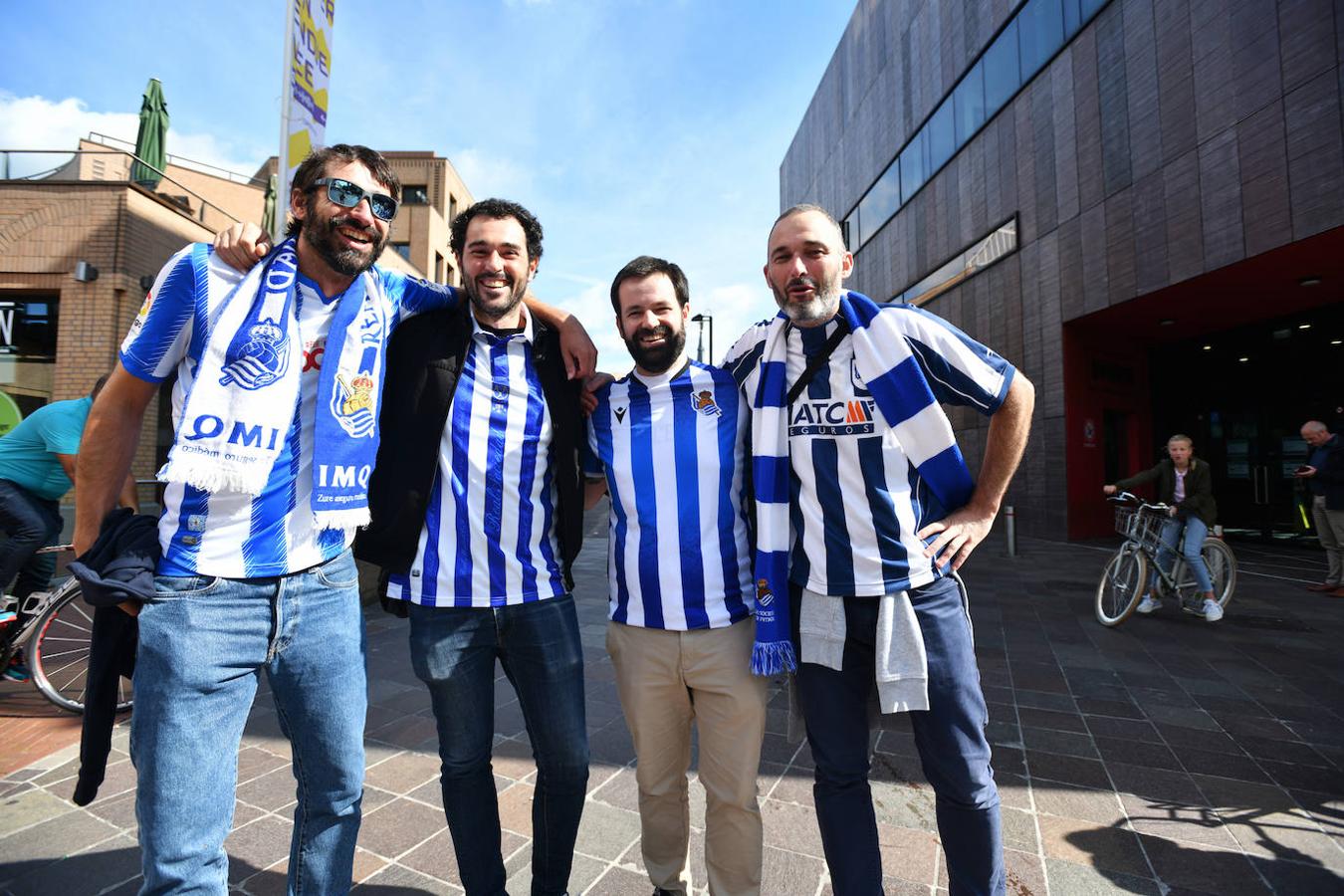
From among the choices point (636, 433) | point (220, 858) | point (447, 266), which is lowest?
point (220, 858)

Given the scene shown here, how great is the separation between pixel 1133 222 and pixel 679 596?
12599mm

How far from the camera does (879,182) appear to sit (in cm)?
2045

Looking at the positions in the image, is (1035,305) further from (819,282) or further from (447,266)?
(447,266)

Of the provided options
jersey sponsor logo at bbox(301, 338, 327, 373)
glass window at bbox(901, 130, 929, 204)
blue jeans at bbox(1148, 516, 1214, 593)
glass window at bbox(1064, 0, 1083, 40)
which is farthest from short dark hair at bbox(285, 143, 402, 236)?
glass window at bbox(901, 130, 929, 204)

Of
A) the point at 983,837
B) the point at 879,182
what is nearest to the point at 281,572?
the point at 983,837

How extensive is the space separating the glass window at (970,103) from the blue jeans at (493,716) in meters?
16.9

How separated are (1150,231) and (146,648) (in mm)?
13458

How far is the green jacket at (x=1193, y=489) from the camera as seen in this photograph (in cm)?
623

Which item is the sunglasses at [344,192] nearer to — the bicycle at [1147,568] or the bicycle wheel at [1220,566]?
the bicycle at [1147,568]

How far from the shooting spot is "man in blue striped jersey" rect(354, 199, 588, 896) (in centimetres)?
187

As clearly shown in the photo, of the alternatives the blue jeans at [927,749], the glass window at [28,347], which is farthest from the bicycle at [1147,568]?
the glass window at [28,347]

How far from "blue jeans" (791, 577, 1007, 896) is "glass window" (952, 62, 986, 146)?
1649 centimetres

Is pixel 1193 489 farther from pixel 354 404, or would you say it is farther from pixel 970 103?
pixel 970 103

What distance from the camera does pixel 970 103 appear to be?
1523 cm
